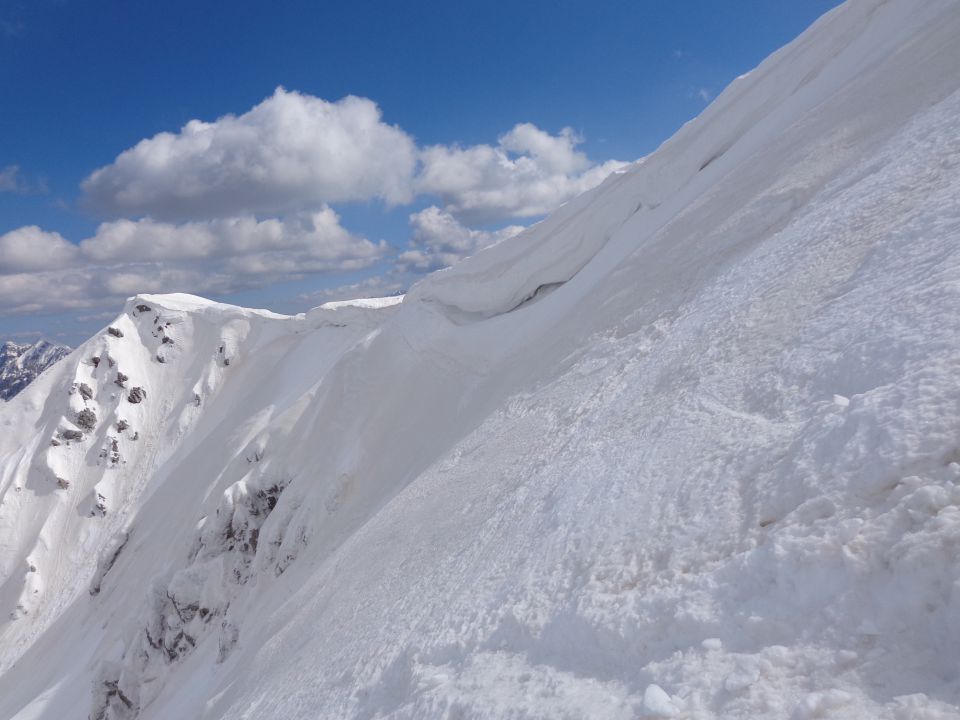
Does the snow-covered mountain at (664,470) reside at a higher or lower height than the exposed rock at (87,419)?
lower

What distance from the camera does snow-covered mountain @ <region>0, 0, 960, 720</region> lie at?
453cm

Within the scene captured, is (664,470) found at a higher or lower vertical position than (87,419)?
lower

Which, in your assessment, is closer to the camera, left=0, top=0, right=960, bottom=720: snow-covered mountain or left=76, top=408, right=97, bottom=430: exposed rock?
left=0, top=0, right=960, bottom=720: snow-covered mountain

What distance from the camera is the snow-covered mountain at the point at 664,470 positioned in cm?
453

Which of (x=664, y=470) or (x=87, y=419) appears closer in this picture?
(x=664, y=470)

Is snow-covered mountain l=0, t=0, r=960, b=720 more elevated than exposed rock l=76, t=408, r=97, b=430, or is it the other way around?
exposed rock l=76, t=408, r=97, b=430

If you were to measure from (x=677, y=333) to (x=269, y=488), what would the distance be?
24.8 m

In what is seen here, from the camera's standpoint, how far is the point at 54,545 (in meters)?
51.9

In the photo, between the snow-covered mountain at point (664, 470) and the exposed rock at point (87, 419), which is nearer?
the snow-covered mountain at point (664, 470)

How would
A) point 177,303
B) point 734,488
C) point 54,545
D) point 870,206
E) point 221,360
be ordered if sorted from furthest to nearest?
1. point 177,303
2. point 221,360
3. point 54,545
4. point 870,206
5. point 734,488

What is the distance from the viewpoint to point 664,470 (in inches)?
284

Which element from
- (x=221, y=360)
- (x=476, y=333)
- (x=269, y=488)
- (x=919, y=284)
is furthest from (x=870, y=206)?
(x=221, y=360)

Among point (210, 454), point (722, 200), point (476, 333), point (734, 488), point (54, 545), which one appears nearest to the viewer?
point (734, 488)

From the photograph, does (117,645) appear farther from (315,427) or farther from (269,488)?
(315,427)
